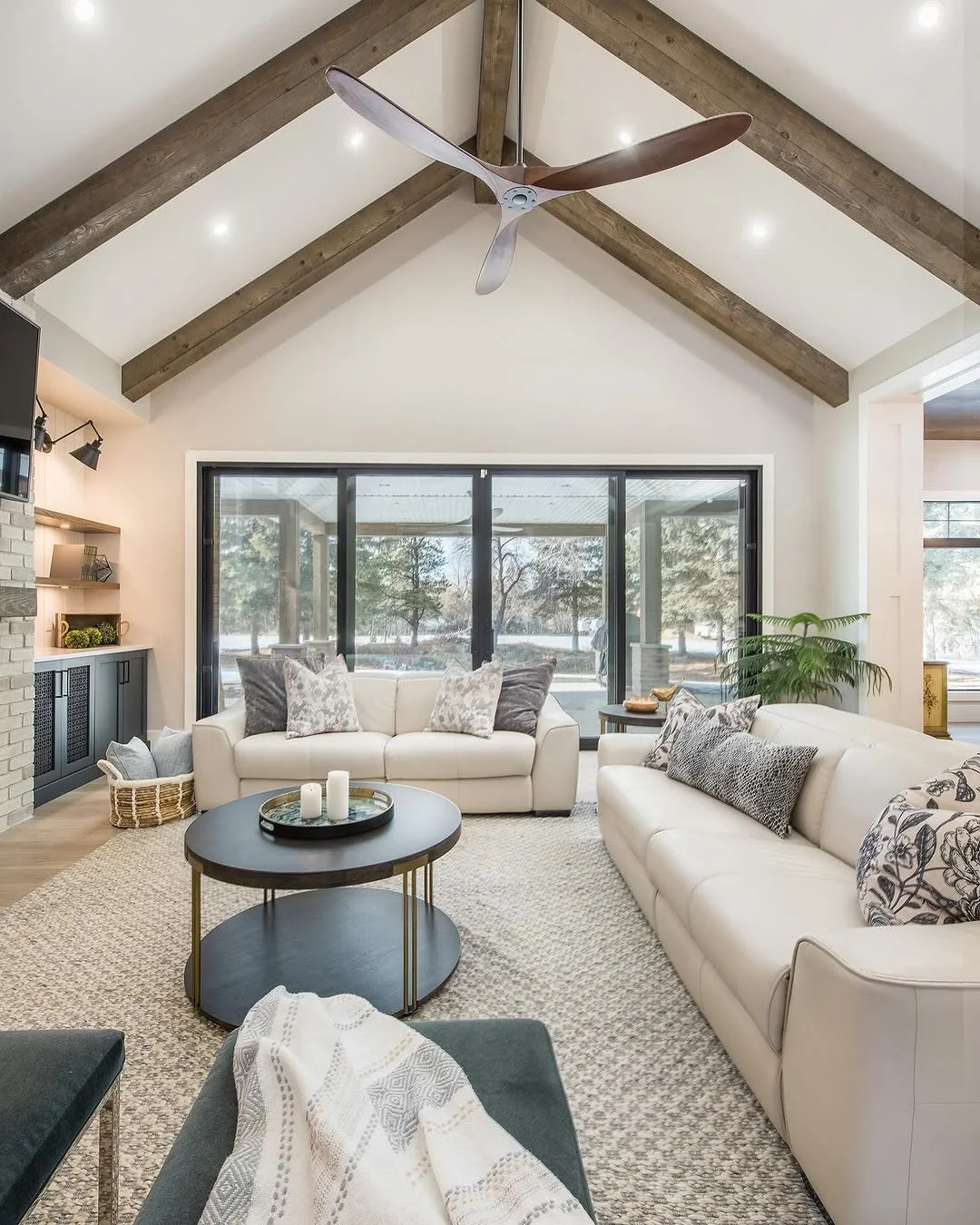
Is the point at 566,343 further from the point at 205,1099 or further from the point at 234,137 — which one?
the point at 205,1099

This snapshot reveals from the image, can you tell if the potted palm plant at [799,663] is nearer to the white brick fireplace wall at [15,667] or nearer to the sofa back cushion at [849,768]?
the sofa back cushion at [849,768]

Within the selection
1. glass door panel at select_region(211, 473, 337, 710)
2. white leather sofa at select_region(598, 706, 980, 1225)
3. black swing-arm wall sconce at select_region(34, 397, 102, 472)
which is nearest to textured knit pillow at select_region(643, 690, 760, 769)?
white leather sofa at select_region(598, 706, 980, 1225)

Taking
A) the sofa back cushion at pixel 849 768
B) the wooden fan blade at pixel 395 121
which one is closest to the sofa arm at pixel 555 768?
the sofa back cushion at pixel 849 768

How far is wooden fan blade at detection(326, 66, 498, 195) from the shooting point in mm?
1994

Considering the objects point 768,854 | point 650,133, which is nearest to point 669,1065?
point 768,854

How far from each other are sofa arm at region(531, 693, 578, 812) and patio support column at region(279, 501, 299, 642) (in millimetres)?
2347

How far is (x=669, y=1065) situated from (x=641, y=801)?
981 millimetres

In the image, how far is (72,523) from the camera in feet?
15.5

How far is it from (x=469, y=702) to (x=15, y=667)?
2.39 m

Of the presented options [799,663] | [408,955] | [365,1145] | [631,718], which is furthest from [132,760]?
[799,663]

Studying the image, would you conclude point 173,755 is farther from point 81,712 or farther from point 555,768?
point 555,768

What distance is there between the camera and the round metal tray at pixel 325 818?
219 cm

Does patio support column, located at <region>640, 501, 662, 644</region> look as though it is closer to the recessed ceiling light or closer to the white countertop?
the recessed ceiling light

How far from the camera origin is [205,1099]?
108cm
